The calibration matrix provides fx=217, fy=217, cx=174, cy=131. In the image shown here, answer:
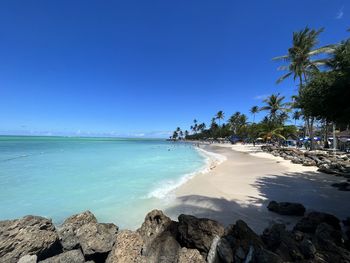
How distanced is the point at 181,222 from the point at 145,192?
242 inches

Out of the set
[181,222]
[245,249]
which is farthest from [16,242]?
[245,249]

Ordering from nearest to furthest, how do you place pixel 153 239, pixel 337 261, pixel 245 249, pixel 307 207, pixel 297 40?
pixel 337 261 → pixel 245 249 → pixel 153 239 → pixel 307 207 → pixel 297 40

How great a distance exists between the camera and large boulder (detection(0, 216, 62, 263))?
383cm

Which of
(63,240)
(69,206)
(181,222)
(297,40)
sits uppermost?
(297,40)

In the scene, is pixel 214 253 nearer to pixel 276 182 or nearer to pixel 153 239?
pixel 153 239

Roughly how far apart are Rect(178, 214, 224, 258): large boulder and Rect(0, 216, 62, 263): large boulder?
8.19 ft

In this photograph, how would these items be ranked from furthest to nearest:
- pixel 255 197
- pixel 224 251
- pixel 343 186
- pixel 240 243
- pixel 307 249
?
1. pixel 343 186
2. pixel 255 197
3. pixel 240 243
4. pixel 224 251
5. pixel 307 249

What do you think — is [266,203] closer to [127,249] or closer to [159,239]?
[159,239]

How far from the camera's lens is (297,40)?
82.7 feet

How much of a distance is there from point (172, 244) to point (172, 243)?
2cm

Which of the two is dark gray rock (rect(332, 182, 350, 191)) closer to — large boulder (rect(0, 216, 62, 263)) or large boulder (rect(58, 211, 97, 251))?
large boulder (rect(58, 211, 97, 251))

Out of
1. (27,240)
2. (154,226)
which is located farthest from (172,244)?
(27,240)

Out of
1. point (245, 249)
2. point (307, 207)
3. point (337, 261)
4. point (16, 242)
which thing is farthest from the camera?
point (307, 207)

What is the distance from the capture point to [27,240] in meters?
3.99
